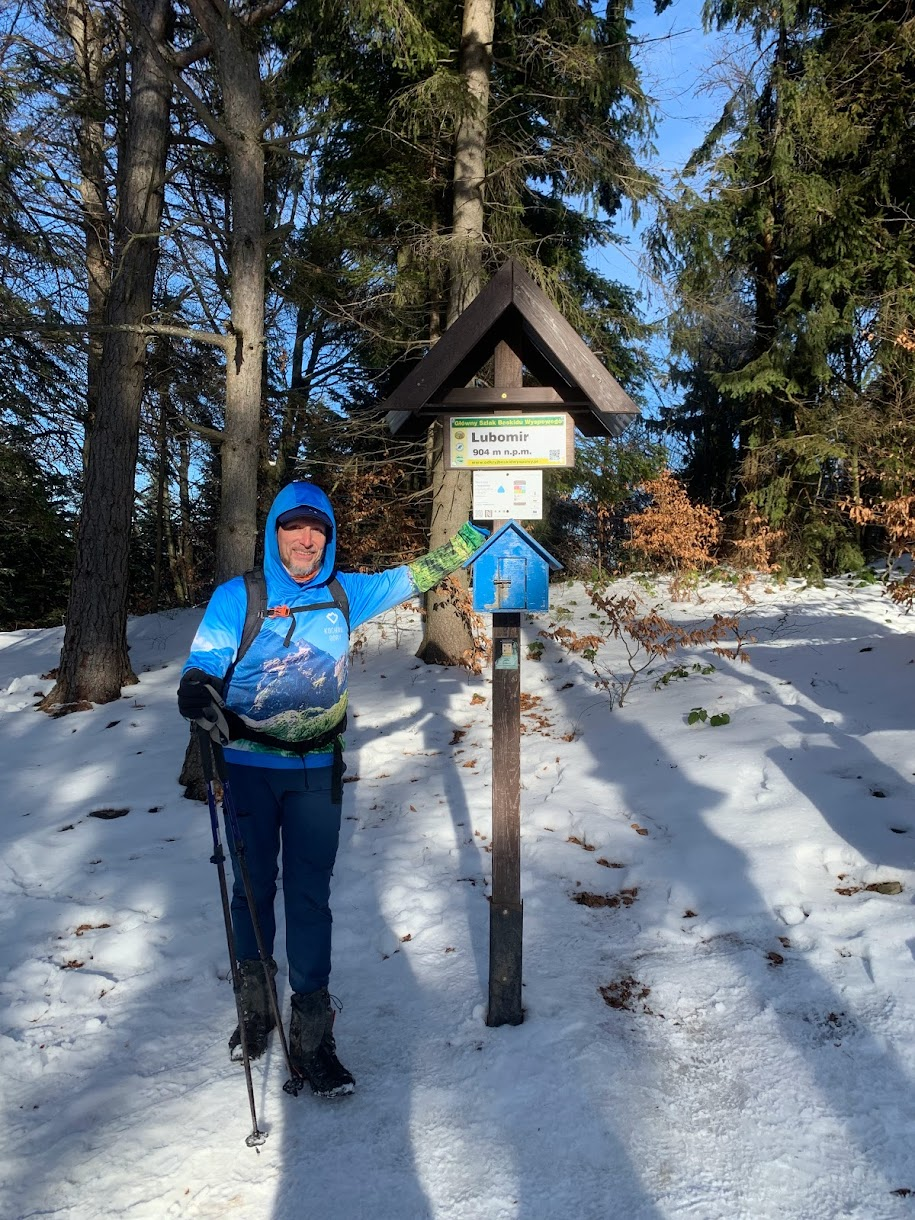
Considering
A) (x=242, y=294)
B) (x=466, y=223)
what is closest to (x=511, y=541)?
(x=242, y=294)

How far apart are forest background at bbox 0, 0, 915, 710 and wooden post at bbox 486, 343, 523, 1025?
142 inches

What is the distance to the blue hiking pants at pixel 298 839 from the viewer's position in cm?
315

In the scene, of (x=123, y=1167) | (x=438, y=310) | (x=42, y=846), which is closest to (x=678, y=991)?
(x=123, y=1167)

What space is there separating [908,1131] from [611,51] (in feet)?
33.2

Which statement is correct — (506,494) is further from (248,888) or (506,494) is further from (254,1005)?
(254,1005)

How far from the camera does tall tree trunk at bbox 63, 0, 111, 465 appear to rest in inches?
388

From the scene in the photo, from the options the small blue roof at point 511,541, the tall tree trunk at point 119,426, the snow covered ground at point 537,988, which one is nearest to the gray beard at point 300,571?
the small blue roof at point 511,541

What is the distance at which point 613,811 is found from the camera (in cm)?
573

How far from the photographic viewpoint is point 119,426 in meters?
8.94

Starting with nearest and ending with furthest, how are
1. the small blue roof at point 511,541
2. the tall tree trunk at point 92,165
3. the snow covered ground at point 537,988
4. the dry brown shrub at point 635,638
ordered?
the snow covered ground at point 537,988 → the small blue roof at point 511,541 → the dry brown shrub at point 635,638 → the tall tree trunk at point 92,165

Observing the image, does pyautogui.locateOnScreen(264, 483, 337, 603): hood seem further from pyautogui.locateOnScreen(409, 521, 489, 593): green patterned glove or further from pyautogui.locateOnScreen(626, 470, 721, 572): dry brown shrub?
pyautogui.locateOnScreen(626, 470, 721, 572): dry brown shrub

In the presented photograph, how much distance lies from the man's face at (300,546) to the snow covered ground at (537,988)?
1.99 m

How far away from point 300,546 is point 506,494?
3.04ft

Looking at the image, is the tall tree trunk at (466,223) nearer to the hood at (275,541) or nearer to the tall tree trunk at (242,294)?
the tall tree trunk at (242,294)
